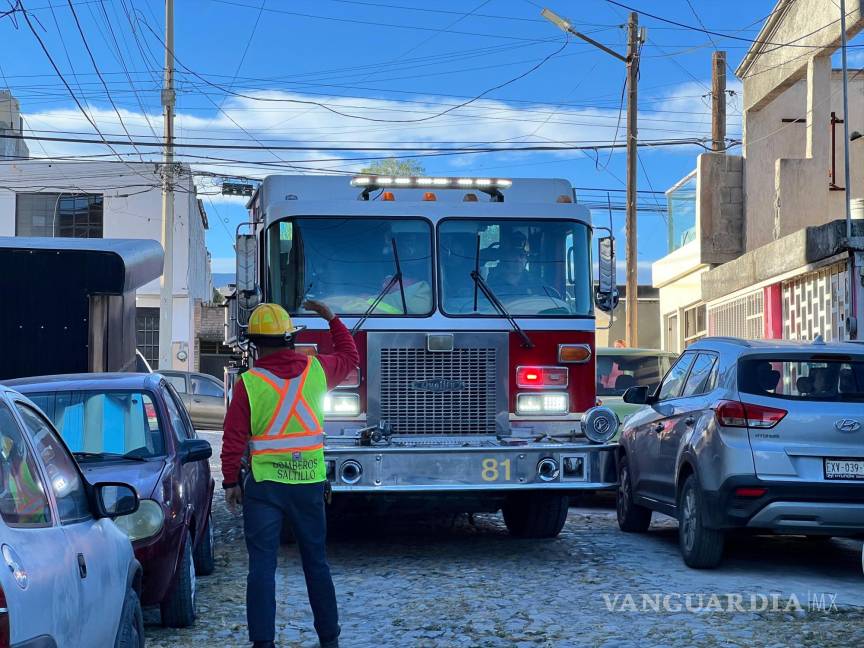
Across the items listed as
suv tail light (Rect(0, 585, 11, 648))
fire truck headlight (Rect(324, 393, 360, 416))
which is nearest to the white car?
suv tail light (Rect(0, 585, 11, 648))

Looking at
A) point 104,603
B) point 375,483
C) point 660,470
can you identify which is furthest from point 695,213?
point 104,603

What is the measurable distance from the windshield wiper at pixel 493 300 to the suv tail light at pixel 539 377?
0.63ft

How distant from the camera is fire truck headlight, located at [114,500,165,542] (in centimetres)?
690

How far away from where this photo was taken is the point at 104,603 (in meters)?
4.55

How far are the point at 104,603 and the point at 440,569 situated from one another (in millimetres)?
5248

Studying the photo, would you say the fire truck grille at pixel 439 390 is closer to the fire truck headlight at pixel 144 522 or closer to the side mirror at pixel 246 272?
the side mirror at pixel 246 272

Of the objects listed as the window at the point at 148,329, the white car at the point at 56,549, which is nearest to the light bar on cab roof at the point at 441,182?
the white car at the point at 56,549

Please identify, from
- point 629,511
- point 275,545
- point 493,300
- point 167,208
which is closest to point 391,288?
point 493,300

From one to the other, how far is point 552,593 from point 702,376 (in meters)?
2.43

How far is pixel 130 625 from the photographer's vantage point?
16.5 feet

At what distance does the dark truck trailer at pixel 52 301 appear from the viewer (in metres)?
10.6

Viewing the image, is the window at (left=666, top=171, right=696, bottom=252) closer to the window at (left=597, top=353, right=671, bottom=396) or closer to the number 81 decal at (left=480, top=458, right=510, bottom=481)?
the window at (left=597, top=353, right=671, bottom=396)

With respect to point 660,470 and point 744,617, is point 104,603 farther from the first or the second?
point 660,470

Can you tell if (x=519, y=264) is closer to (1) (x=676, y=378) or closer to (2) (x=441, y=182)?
(2) (x=441, y=182)
